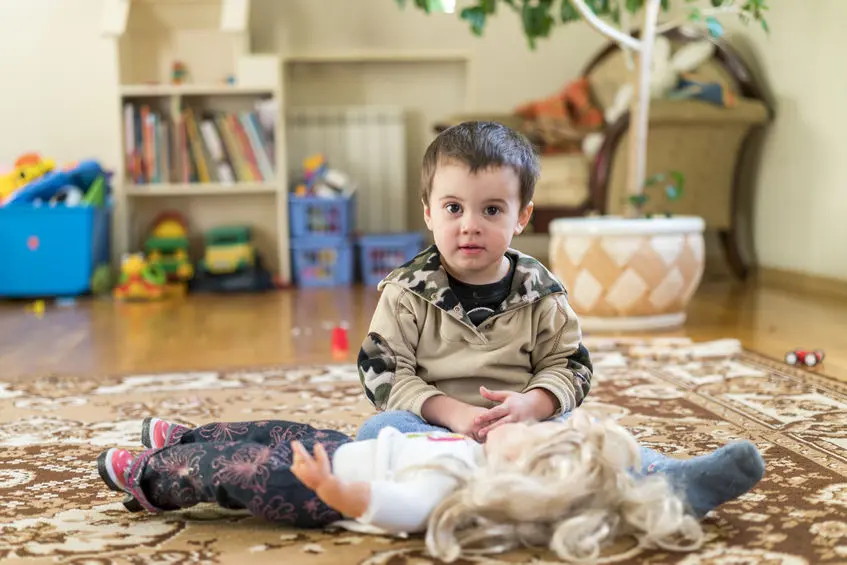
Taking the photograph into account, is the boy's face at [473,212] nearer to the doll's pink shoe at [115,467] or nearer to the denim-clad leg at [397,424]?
the denim-clad leg at [397,424]

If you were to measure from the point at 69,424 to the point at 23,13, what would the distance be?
3.00 metres

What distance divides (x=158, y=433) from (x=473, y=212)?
1.51 ft

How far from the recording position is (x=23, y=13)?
398 cm

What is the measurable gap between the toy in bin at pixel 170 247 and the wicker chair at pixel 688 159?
1.20 meters

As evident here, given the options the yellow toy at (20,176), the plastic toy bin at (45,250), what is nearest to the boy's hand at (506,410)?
the plastic toy bin at (45,250)

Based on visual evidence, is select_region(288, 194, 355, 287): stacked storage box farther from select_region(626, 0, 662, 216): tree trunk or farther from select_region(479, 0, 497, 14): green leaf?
select_region(626, 0, 662, 216): tree trunk

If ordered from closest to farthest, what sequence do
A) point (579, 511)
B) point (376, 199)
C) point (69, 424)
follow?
point (579, 511) → point (69, 424) → point (376, 199)

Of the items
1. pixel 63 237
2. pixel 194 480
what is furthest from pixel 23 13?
pixel 194 480

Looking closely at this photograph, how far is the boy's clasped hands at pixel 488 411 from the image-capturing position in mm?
1066

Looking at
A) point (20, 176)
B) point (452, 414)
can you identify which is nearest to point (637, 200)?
point (452, 414)

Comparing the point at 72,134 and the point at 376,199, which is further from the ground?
the point at 72,134

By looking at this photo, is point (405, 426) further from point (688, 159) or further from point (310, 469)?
point (688, 159)

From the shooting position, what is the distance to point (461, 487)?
3.10ft

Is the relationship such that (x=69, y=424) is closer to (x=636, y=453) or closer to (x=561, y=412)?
(x=561, y=412)
